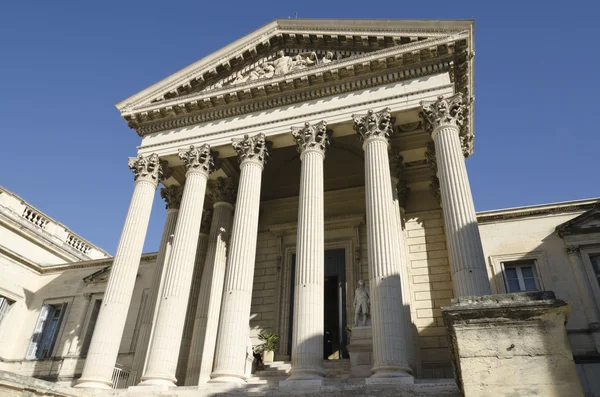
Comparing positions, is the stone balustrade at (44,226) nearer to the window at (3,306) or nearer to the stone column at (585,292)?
the window at (3,306)

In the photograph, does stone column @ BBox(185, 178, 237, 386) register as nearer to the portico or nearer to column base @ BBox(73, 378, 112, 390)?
the portico

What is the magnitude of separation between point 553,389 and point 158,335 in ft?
43.8

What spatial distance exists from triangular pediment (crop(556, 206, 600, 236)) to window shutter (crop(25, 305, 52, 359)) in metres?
27.2

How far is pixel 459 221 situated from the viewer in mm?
13711

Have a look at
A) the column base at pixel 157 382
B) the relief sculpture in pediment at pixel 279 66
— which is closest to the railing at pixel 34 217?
the relief sculpture in pediment at pixel 279 66

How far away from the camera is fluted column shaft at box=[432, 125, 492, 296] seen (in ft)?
41.8

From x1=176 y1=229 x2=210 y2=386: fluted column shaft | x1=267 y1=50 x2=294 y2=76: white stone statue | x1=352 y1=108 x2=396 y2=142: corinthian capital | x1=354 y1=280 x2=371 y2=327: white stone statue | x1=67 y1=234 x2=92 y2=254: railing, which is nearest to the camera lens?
x1=354 y1=280 x2=371 y2=327: white stone statue

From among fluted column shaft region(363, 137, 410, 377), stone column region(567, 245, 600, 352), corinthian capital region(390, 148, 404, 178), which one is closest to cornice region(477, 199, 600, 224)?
stone column region(567, 245, 600, 352)

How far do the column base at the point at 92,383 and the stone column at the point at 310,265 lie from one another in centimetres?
661

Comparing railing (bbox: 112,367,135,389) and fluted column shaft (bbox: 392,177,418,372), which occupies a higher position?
fluted column shaft (bbox: 392,177,418,372)

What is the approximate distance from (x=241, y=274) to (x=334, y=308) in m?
6.73

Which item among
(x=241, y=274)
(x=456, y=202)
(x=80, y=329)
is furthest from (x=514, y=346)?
(x=80, y=329)

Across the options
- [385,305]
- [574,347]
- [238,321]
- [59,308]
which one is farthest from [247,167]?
[59,308]

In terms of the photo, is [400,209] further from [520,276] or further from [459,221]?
[459,221]
